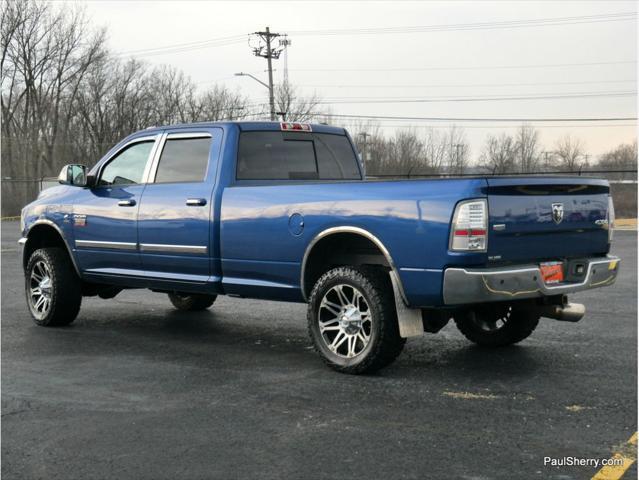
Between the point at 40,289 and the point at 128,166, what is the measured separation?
1731 millimetres

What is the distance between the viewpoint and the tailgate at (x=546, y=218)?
5.14 m

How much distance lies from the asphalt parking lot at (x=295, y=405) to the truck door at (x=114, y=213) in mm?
749

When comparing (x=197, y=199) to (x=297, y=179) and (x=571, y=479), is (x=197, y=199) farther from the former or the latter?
(x=571, y=479)

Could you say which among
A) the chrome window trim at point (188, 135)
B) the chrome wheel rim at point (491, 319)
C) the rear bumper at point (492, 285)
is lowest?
the chrome wheel rim at point (491, 319)

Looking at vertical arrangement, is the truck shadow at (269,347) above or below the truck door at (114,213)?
below

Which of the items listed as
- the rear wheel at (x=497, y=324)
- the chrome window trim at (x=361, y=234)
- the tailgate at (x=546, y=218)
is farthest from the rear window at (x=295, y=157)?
the tailgate at (x=546, y=218)

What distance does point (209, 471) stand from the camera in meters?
3.77

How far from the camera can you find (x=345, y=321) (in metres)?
5.79

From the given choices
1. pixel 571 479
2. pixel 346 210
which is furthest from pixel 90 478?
pixel 346 210

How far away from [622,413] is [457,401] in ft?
3.29

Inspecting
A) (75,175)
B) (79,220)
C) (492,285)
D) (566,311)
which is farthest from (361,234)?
(75,175)

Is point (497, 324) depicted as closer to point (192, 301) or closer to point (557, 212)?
point (557, 212)
